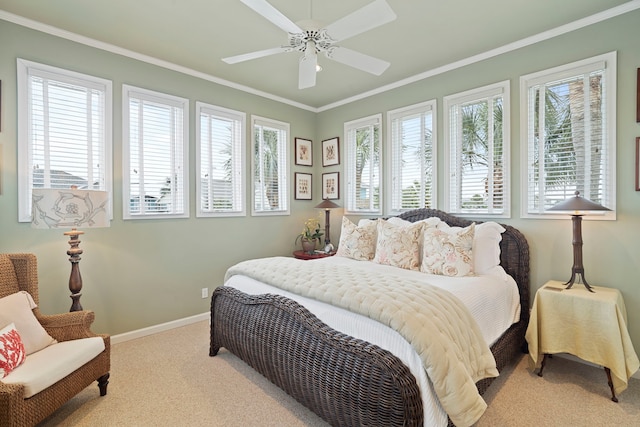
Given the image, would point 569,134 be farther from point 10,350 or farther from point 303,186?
point 10,350

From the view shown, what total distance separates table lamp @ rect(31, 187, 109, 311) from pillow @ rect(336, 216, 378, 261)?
2.35m

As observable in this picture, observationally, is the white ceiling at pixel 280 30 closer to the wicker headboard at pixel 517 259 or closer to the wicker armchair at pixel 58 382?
the wicker headboard at pixel 517 259

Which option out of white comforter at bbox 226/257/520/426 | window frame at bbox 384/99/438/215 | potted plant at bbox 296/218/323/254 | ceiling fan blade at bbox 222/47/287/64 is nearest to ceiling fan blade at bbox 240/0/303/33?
ceiling fan blade at bbox 222/47/287/64

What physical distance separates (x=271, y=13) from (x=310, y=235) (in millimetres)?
3244

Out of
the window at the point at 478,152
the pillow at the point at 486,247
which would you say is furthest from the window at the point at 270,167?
the pillow at the point at 486,247

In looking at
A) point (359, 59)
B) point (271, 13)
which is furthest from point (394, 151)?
point (271, 13)

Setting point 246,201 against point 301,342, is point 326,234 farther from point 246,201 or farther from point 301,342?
point 301,342

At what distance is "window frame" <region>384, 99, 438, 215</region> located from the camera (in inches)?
144

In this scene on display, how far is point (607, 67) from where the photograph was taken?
2605 mm

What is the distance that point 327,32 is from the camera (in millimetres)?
2096

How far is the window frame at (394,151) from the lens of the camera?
12.0 feet

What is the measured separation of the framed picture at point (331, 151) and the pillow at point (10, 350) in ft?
12.8

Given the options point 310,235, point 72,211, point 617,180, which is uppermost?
point 617,180

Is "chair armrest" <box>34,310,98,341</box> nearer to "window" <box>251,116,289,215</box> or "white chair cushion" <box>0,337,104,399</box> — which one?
"white chair cushion" <box>0,337,104,399</box>
